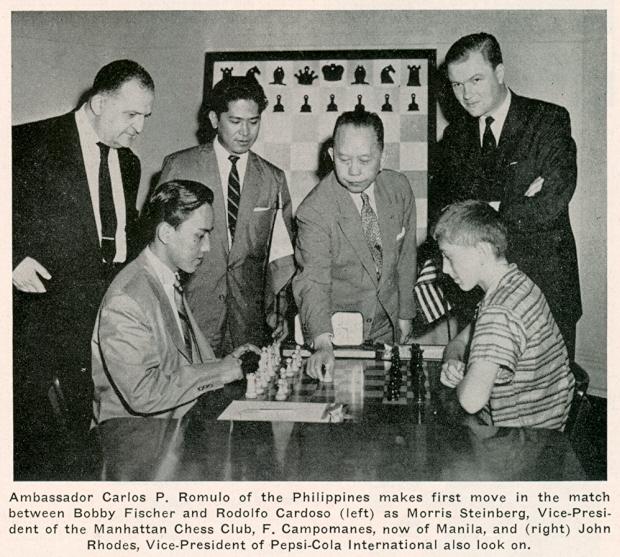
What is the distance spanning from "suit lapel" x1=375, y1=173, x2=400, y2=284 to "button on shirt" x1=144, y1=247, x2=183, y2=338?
43.2 inches

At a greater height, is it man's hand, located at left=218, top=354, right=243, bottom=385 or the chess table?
man's hand, located at left=218, top=354, right=243, bottom=385

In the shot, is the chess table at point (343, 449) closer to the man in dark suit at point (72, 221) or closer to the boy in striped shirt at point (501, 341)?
the boy in striped shirt at point (501, 341)

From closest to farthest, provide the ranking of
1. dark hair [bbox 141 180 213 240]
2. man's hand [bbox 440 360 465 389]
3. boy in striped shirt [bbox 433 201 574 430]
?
boy in striped shirt [bbox 433 201 574 430] → man's hand [bbox 440 360 465 389] → dark hair [bbox 141 180 213 240]

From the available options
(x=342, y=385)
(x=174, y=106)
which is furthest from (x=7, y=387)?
(x=174, y=106)

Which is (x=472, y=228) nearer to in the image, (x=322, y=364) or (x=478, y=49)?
(x=322, y=364)

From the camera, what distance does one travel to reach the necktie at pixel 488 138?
3112mm

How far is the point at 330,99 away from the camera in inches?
161

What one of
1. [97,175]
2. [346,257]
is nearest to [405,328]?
[346,257]

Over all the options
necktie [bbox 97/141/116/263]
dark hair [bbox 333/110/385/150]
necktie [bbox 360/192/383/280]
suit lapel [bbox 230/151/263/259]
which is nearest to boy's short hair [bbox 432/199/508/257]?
dark hair [bbox 333/110/385/150]

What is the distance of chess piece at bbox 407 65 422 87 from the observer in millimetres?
4020

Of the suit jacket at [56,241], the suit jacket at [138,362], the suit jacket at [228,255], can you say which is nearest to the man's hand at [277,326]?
the suit jacket at [228,255]

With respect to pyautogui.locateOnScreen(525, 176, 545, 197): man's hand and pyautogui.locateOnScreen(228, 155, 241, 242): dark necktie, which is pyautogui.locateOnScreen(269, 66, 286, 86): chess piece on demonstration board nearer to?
pyautogui.locateOnScreen(228, 155, 241, 242): dark necktie
